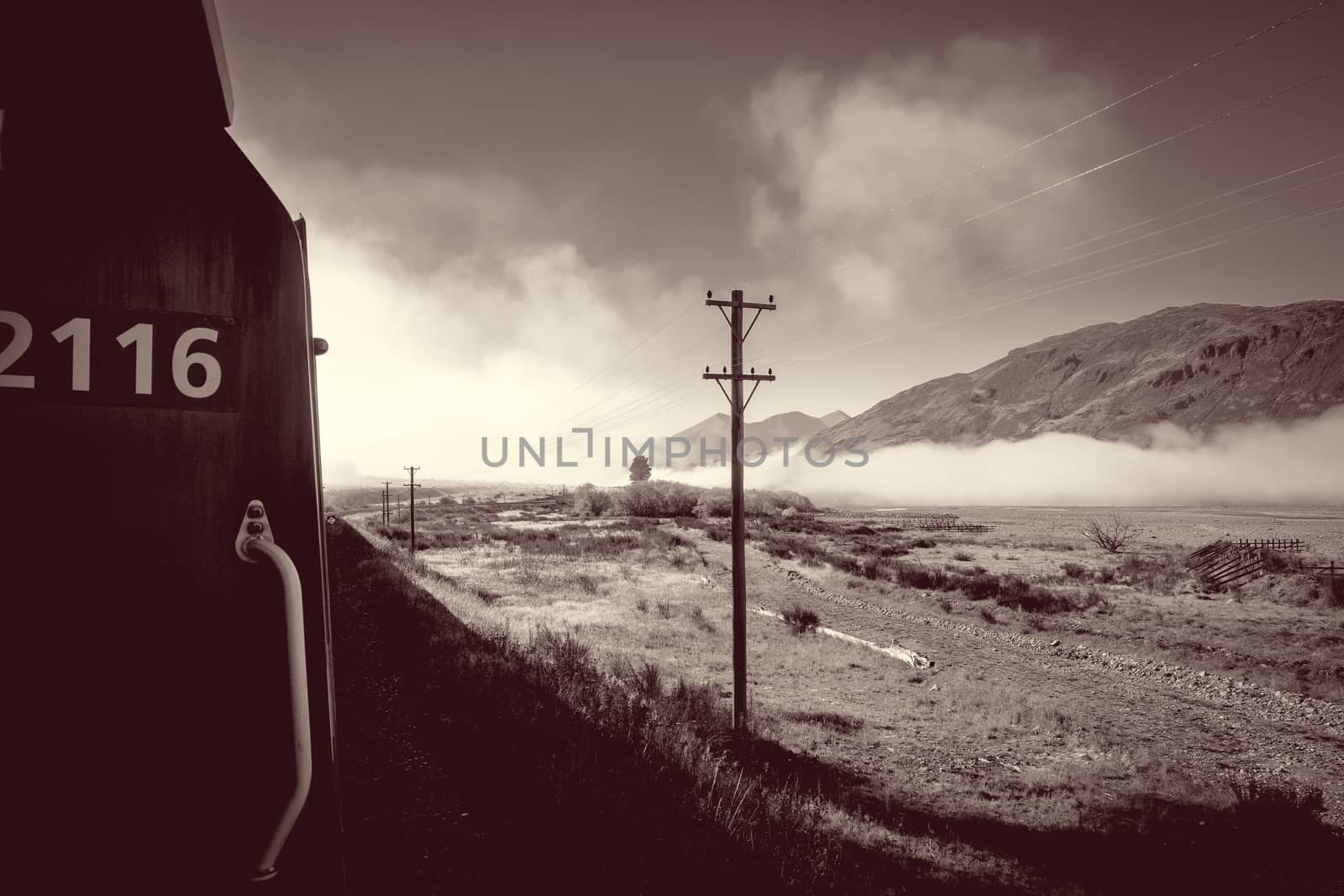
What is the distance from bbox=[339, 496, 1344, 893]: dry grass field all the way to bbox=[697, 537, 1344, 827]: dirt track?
7 centimetres

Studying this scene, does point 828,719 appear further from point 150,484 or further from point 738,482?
point 150,484

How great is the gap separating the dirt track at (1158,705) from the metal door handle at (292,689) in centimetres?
1261

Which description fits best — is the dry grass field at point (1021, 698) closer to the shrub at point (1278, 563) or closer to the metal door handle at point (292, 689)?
the shrub at point (1278, 563)

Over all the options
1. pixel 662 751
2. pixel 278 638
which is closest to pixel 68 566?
pixel 278 638

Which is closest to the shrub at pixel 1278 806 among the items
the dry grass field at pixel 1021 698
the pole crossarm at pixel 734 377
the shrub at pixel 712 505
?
the dry grass field at pixel 1021 698

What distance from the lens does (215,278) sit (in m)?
1.88

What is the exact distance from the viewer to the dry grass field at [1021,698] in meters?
8.45

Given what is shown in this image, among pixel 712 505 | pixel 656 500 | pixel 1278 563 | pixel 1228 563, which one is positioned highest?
pixel 656 500

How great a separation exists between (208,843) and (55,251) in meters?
1.74

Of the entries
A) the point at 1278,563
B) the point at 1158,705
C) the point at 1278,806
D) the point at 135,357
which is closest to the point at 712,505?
the point at 1278,563

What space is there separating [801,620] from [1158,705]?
10.5 m

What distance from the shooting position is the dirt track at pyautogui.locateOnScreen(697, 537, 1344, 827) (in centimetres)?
1135

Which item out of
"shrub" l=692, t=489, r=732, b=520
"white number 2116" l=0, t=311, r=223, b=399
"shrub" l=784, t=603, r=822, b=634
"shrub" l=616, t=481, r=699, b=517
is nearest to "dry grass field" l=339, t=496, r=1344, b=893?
"shrub" l=784, t=603, r=822, b=634

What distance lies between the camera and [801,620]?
73.2 ft
